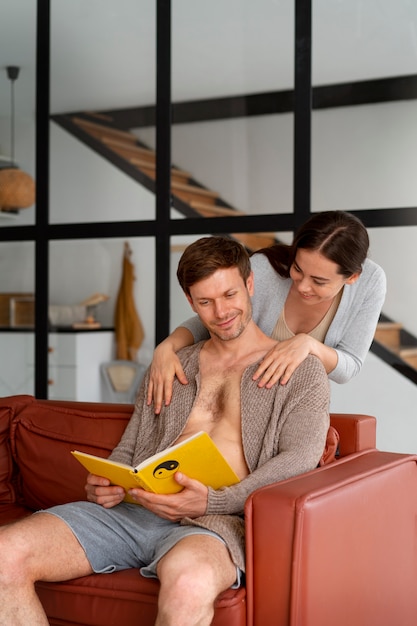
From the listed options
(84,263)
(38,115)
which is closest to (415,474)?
(84,263)

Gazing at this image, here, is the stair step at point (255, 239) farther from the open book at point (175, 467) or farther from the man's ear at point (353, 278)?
the open book at point (175, 467)

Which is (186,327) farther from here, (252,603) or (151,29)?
(151,29)

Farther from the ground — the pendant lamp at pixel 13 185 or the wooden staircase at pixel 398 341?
the pendant lamp at pixel 13 185

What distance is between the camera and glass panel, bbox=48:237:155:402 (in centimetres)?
512

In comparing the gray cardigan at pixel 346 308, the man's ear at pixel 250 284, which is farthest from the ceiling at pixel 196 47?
the man's ear at pixel 250 284

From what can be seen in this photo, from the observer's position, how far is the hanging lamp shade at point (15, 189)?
17.7 ft

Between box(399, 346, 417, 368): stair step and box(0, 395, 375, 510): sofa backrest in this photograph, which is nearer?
box(0, 395, 375, 510): sofa backrest

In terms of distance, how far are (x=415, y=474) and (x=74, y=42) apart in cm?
354

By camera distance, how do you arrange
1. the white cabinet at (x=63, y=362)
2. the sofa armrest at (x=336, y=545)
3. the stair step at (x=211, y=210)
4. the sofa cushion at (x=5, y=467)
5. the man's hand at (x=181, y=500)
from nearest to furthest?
1. the sofa armrest at (x=336, y=545)
2. the man's hand at (x=181, y=500)
3. the sofa cushion at (x=5, y=467)
4. the stair step at (x=211, y=210)
5. the white cabinet at (x=63, y=362)

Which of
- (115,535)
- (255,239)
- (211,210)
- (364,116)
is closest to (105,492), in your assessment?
(115,535)

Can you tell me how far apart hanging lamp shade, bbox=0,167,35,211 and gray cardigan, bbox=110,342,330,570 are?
280 centimetres

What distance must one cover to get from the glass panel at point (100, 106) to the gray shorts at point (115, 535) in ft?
9.09

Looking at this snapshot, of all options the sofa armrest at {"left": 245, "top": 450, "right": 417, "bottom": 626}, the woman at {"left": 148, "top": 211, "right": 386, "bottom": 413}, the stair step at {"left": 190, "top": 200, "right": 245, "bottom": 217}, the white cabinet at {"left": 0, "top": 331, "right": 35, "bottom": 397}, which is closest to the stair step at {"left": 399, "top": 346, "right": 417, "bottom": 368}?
the stair step at {"left": 190, "top": 200, "right": 245, "bottom": 217}

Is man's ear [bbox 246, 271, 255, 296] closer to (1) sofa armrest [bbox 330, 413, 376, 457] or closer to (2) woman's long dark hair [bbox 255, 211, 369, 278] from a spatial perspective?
(2) woman's long dark hair [bbox 255, 211, 369, 278]
